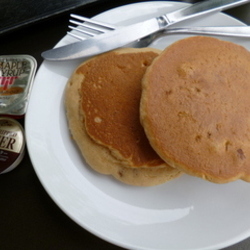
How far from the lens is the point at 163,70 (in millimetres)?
819

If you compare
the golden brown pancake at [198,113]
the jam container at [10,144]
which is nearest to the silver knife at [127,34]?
the golden brown pancake at [198,113]

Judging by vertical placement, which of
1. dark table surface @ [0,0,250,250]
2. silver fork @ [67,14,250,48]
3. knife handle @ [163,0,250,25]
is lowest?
dark table surface @ [0,0,250,250]

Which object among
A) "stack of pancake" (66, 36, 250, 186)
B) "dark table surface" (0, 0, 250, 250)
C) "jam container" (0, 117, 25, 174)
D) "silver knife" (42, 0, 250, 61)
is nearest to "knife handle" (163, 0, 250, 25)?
"silver knife" (42, 0, 250, 61)

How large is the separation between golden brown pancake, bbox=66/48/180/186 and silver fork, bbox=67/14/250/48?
0.16 m

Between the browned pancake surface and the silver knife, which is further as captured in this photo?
the silver knife

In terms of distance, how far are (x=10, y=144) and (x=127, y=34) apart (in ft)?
1.88

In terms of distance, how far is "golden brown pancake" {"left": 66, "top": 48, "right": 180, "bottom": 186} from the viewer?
0.81 metres

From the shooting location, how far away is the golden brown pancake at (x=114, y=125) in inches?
31.9

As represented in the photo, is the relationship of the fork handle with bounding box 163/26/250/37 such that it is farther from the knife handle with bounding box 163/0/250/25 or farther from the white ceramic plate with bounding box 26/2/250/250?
the white ceramic plate with bounding box 26/2/250/250

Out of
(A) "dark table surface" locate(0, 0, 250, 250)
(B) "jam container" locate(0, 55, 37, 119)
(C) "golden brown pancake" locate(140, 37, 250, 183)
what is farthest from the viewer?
(B) "jam container" locate(0, 55, 37, 119)

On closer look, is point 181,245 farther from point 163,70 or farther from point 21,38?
point 21,38

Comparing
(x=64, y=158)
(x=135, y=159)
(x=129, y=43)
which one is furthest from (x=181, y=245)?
(x=129, y=43)

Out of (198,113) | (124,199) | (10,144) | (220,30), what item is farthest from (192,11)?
(10,144)

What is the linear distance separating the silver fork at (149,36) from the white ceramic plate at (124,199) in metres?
0.20
